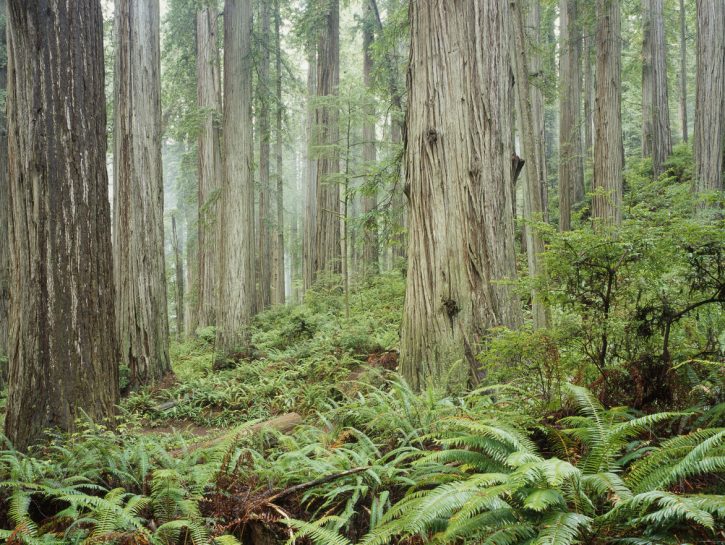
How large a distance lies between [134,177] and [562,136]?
13667 millimetres

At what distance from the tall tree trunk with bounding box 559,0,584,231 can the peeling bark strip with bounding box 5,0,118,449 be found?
527 inches

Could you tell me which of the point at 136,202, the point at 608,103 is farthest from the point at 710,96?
the point at 136,202

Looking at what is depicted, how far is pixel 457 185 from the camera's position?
4758mm

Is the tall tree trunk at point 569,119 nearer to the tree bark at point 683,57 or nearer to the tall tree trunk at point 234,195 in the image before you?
the tree bark at point 683,57

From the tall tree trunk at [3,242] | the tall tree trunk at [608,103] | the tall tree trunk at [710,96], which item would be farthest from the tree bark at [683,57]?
the tall tree trunk at [3,242]

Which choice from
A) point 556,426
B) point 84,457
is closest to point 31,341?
point 84,457

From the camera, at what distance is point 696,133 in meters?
10.5

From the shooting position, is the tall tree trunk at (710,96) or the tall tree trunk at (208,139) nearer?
the tall tree trunk at (710,96)

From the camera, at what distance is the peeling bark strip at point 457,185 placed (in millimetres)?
4633

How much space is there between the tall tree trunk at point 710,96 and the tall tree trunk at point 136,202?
11.2m

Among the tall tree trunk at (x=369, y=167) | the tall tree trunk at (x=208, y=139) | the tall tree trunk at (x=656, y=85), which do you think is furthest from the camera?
the tall tree trunk at (x=656, y=85)

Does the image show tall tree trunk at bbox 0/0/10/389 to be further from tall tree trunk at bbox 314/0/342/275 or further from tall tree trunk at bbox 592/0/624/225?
tall tree trunk at bbox 592/0/624/225

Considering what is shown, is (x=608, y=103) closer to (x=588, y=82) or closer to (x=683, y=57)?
(x=588, y=82)

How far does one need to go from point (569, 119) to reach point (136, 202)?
14.1 m
